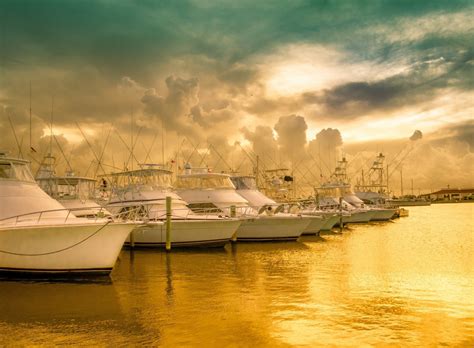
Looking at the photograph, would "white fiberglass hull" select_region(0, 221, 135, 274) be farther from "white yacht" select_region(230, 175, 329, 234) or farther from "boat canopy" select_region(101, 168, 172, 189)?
"white yacht" select_region(230, 175, 329, 234)

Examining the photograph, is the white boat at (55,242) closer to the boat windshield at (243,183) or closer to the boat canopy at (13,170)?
the boat canopy at (13,170)

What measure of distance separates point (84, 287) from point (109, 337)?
5827 millimetres

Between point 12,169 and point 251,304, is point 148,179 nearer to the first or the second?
point 12,169

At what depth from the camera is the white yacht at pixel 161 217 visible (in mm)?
26688

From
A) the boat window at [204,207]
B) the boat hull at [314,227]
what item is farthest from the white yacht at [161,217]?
the boat hull at [314,227]

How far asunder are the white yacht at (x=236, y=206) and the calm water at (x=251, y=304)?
307 inches

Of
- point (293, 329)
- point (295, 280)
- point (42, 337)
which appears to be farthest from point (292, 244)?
point (42, 337)

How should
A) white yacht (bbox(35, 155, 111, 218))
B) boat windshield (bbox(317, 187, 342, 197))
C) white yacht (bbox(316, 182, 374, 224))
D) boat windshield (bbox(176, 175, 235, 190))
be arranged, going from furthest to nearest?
boat windshield (bbox(317, 187, 342, 197)) → white yacht (bbox(316, 182, 374, 224)) → boat windshield (bbox(176, 175, 235, 190)) → white yacht (bbox(35, 155, 111, 218))

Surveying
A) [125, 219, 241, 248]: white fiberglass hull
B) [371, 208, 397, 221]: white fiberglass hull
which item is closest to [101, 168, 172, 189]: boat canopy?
[125, 219, 241, 248]: white fiberglass hull

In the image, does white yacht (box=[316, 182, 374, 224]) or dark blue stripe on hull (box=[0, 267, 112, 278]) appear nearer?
dark blue stripe on hull (box=[0, 267, 112, 278])

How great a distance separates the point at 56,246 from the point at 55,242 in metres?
0.16

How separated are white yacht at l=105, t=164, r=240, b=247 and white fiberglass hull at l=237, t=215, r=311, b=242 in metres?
3.45

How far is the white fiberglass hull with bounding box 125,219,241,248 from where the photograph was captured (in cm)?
2659

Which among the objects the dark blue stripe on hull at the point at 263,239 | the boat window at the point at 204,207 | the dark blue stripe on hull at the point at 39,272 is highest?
the boat window at the point at 204,207
